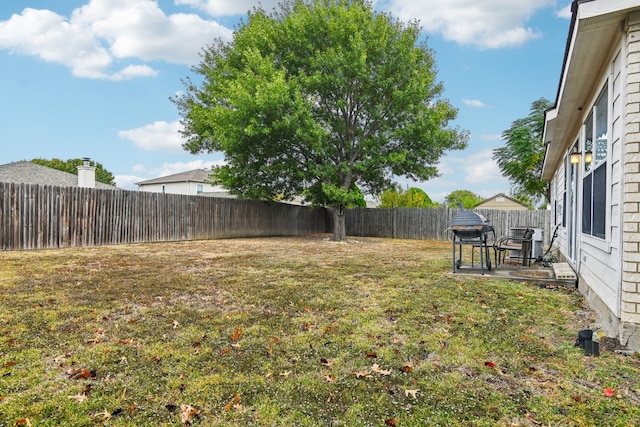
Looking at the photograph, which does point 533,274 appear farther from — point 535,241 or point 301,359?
point 301,359

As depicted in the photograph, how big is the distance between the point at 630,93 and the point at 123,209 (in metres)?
12.3

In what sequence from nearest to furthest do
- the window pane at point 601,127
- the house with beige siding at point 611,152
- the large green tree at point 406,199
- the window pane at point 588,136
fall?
the house with beige siding at point 611,152 < the window pane at point 601,127 < the window pane at point 588,136 < the large green tree at point 406,199

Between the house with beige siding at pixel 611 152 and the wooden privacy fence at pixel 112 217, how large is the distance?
11.5 m

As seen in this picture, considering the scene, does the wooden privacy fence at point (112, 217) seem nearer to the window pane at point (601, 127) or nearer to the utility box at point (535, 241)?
the utility box at point (535, 241)

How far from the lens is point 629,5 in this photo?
2.75 m

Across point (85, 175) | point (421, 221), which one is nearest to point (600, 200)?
point (421, 221)

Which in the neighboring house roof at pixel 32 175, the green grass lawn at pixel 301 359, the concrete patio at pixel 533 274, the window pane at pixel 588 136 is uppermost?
the neighboring house roof at pixel 32 175

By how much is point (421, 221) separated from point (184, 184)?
24537 mm

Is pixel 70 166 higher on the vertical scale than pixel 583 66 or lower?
higher

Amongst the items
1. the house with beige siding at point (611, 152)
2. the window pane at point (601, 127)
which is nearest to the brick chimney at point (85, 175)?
the house with beige siding at point (611, 152)

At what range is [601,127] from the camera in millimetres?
4129

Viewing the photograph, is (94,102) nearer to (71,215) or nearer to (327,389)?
(71,215)

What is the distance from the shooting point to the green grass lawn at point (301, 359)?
186 centimetres

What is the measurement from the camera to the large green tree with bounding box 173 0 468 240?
1261cm
